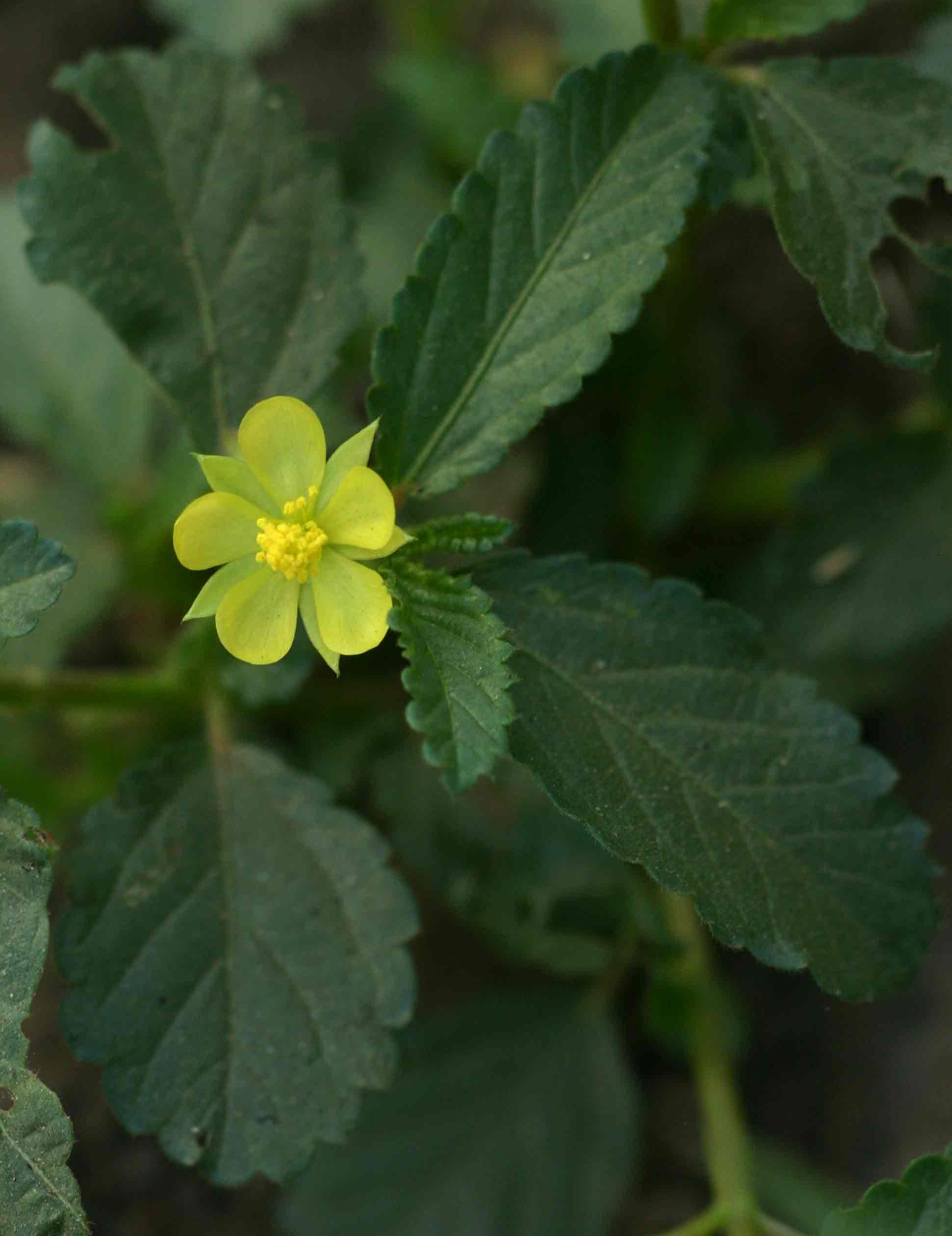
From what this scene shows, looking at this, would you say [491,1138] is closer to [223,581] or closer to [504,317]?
[223,581]

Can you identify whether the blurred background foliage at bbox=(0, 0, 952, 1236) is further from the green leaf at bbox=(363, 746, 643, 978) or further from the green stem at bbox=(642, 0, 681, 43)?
the green stem at bbox=(642, 0, 681, 43)

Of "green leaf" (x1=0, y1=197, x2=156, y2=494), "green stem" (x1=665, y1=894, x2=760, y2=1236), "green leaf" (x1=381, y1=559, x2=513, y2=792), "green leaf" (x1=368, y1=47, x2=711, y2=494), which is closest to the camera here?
"green leaf" (x1=381, y1=559, x2=513, y2=792)

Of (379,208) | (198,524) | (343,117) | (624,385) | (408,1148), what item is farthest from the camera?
(343,117)

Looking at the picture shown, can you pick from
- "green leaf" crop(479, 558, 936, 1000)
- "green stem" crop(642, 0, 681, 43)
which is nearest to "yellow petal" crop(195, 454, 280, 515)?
"green leaf" crop(479, 558, 936, 1000)

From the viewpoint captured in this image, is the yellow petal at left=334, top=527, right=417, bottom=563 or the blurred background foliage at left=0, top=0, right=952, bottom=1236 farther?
the blurred background foliage at left=0, top=0, right=952, bottom=1236

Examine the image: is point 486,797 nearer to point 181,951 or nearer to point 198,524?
point 181,951

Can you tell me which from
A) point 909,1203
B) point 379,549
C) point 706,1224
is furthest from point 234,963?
point 909,1203

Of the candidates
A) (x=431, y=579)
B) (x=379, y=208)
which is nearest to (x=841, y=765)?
(x=431, y=579)
